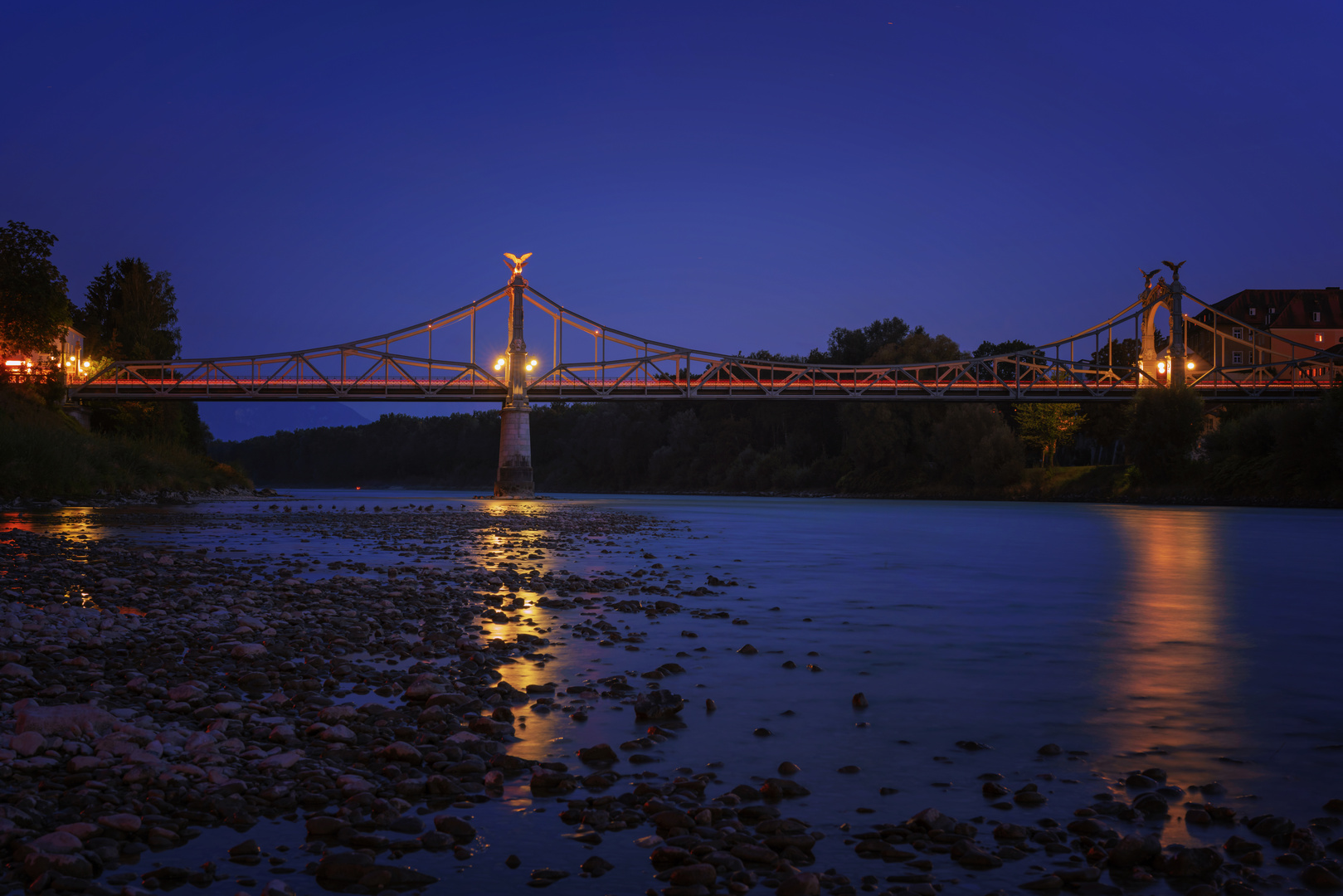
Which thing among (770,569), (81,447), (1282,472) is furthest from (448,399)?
(770,569)

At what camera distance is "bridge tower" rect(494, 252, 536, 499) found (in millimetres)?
75812

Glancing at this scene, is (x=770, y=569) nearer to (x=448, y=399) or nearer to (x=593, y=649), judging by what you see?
(x=593, y=649)

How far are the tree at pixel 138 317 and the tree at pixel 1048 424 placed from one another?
7313 cm

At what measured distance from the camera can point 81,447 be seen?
39.3m

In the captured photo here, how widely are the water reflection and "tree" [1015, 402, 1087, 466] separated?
69.4 m

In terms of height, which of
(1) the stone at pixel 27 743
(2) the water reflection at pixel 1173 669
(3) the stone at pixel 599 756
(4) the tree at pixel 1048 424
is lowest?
(2) the water reflection at pixel 1173 669

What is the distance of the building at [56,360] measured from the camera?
49.5 metres

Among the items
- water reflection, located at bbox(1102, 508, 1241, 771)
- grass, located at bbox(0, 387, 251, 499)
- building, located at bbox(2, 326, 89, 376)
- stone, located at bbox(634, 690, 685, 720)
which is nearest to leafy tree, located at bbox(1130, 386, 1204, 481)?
water reflection, located at bbox(1102, 508, 1241, 771)

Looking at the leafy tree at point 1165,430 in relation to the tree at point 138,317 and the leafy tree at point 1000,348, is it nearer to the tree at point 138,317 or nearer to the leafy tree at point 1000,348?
the leafy tree at point 1000,348

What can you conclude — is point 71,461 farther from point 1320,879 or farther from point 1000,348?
point 1000,348

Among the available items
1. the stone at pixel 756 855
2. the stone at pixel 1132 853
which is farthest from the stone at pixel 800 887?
the stone at pixel 1132 853

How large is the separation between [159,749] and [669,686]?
3228 millimetres

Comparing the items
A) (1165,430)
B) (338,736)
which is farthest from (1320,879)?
(1165,430)

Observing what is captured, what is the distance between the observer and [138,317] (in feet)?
228
